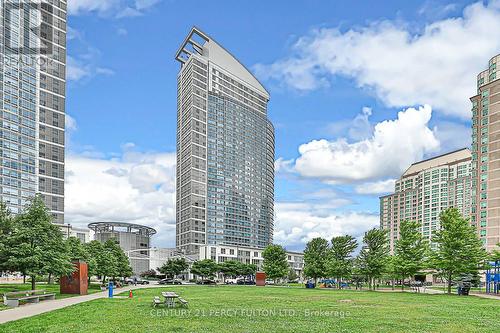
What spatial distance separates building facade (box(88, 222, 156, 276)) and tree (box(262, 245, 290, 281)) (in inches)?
3440

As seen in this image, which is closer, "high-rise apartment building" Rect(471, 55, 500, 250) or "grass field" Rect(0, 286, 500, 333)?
"grass field" Rect(0, 286, 500, 333)

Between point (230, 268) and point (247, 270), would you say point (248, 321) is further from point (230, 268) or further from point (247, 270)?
point (247, 270)

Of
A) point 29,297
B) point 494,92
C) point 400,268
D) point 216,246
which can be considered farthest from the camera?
point 216,246

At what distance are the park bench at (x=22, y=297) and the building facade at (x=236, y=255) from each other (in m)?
132

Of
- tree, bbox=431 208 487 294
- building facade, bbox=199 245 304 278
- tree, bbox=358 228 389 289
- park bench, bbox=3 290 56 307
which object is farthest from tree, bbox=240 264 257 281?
park bench, bbox=3 290 56 307

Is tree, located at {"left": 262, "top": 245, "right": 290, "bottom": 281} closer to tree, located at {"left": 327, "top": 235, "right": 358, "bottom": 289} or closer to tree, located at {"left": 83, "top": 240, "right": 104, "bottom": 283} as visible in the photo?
tree, located at {"left": 327, "top": 235, "right": 358, "bottom": 289}

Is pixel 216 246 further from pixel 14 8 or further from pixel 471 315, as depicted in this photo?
pixel 471 315

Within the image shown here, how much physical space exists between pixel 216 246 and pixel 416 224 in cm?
11768

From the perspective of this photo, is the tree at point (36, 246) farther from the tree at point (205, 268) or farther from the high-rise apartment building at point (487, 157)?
the high-rise apartment building at point (487, 157)

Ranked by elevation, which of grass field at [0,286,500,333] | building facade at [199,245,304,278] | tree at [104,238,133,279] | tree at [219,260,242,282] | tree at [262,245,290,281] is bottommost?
building facade at [199,245,304,278]

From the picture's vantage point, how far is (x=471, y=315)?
2569 cm

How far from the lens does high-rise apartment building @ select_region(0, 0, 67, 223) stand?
12962 centimetres

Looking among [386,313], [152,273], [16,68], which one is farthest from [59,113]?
[386,313]

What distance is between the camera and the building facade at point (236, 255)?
17150 cm
